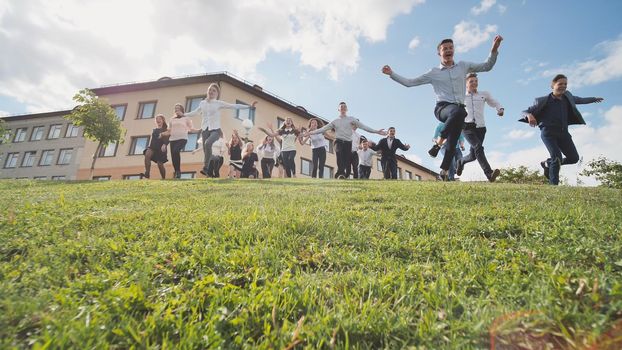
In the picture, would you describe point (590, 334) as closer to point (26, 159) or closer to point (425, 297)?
point (425, 297)

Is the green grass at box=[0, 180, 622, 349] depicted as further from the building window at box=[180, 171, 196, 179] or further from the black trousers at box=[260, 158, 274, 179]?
the building window at box=[180, 171, 196, 179]

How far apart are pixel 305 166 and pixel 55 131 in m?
31.9

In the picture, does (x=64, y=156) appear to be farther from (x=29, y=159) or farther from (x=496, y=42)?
(x=496, y=42)

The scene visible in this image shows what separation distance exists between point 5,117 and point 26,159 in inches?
260

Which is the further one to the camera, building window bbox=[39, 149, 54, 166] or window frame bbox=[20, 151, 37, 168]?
window frame bbox=[20, 151, 37, 168]

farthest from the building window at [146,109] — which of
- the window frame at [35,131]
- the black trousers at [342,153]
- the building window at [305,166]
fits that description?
the black trousers at [342,153]

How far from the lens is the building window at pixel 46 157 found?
127ft

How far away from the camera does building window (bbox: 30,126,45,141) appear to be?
134 feet

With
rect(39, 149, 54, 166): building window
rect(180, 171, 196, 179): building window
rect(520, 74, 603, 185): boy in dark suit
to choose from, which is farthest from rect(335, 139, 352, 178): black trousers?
rect(39, 149, 54, 166): building window

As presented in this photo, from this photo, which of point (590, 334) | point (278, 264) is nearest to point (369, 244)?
point (278, 264)

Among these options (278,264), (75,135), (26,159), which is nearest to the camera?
(278,264)

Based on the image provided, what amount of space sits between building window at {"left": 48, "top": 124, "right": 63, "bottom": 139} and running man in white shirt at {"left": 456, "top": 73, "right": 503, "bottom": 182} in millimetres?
46667

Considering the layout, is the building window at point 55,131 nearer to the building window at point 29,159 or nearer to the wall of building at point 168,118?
the building window at point 29,159

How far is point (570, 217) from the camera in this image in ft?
9.41
